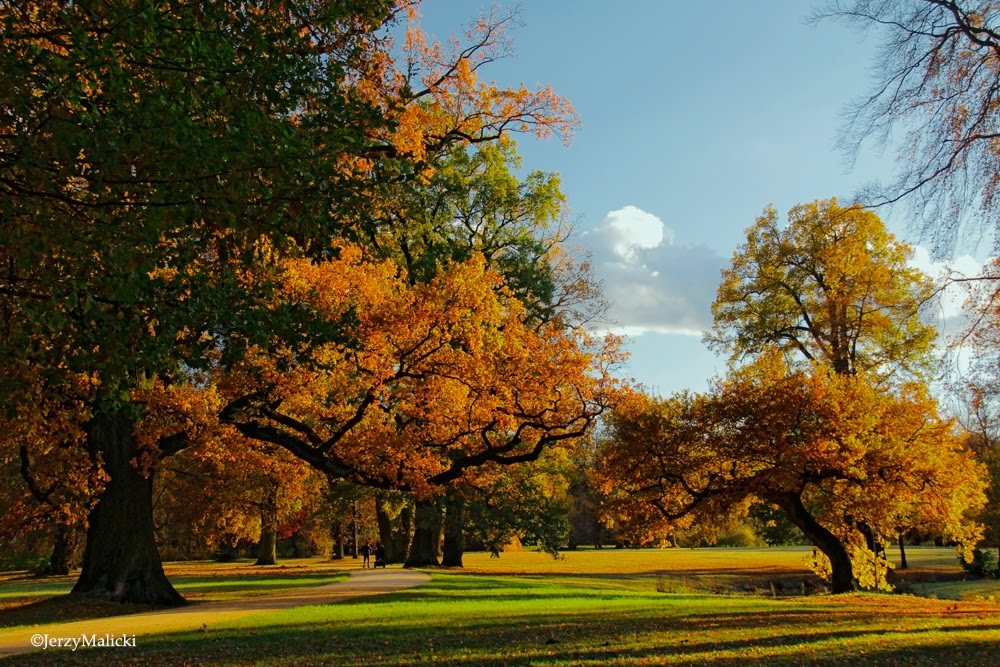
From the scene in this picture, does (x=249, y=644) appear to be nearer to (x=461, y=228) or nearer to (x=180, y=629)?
(x=180, y=629)

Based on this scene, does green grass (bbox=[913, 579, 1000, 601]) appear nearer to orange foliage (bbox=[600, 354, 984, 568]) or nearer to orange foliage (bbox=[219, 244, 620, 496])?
orange foliage (bbox=[600, 354, 984, 568])

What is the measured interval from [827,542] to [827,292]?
12.0m

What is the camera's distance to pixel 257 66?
7445 mm

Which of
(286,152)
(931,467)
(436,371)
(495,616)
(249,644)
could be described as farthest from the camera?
(931,467)

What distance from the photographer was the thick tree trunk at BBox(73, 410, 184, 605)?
16891mm

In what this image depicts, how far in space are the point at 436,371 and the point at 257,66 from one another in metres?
10.9

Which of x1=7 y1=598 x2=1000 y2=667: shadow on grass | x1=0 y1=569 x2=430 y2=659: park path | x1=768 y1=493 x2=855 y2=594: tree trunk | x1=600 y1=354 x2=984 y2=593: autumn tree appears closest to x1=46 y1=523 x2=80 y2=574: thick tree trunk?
x1=0 y1=569 x2=430 y2=659: park path

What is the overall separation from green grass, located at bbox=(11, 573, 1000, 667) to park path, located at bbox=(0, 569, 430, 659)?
90cm

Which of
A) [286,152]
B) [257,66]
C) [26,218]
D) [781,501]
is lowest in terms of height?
[781,501]

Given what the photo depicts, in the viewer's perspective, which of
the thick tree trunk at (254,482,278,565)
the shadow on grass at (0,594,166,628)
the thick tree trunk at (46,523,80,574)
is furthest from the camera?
the thick tree trunk at (46,523,80,574)

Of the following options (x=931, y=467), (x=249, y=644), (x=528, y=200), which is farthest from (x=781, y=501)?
(x=249, y=644)

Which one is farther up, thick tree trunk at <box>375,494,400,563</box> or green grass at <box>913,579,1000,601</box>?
thick tree trunk at <box>375,494,400,563</box>

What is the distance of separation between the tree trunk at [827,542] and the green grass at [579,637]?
677 cm

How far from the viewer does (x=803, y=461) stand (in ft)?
68.5
